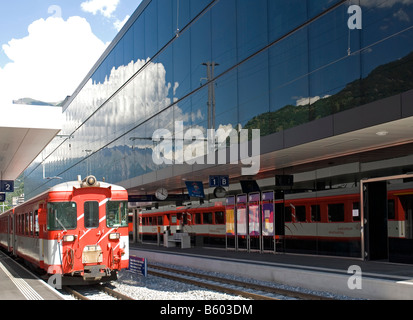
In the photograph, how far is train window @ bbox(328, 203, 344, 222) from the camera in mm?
18484

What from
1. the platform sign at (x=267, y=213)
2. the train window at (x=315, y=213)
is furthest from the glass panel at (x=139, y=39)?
the train window at (x=315, y=213)

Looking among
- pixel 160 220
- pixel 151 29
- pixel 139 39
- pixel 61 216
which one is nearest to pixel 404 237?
pixel 61 216

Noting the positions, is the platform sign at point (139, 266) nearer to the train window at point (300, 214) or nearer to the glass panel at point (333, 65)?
the train window at point (300, 214)

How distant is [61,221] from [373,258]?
31.6 ft

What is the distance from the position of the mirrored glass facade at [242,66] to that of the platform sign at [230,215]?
3.74 meters

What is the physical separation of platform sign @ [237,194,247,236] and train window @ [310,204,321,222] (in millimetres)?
4140

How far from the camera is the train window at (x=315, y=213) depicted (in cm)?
1979

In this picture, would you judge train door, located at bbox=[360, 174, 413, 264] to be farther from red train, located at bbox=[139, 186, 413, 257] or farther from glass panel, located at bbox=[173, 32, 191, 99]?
glass panel, located at bbox=[173, 32, 191, 99]

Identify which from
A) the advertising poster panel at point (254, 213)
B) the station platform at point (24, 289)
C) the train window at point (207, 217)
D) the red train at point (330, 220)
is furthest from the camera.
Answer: the train window at point (207, 217)

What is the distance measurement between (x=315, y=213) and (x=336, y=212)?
4.39 ft

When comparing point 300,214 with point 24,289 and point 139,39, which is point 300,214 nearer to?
point 24,289

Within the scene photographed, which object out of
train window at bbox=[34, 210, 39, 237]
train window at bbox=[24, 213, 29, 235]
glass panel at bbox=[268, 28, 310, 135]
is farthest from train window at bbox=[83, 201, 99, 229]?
glass panel at bbox=[268, 28, 310, 135]

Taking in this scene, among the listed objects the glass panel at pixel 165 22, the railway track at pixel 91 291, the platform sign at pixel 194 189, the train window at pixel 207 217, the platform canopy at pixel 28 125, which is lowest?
A: the railway track at pixel 91 291
